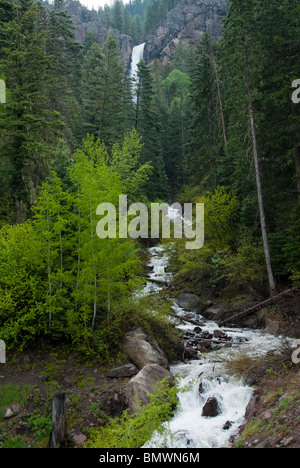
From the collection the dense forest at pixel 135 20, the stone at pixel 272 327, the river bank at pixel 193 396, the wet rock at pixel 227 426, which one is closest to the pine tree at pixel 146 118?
the stone at pixel 272 327

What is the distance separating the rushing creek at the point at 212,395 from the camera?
8109mm

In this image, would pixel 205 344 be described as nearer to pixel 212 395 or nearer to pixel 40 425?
pixel 212 395

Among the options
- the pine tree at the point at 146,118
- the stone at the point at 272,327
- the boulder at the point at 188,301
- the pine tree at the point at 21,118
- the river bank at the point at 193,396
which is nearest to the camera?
the river bank at the point at 193,396

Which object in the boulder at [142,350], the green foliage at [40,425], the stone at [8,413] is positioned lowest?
the green foliage at [40,425]

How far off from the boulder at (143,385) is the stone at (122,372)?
2.55 feet

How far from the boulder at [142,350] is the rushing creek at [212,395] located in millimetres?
737

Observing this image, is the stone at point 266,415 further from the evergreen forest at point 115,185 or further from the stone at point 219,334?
the stone at point 219,334

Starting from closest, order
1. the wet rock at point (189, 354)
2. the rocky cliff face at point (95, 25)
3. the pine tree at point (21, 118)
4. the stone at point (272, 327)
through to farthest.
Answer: the wet rock at point (189, 354) → the stone at point (272, 327) → the pine tree at point (21, 118) → the rocky cliff face at point (95, 25)

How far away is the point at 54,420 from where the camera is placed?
843 cm

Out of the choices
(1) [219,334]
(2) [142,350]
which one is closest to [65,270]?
(2) [142,350]

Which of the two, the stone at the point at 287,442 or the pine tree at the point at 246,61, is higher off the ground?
the pine tree at the point at 246,61

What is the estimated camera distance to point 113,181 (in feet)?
44.0

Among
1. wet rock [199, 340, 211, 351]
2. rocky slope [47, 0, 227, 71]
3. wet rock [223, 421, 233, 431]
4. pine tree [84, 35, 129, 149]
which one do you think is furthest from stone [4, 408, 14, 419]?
rocky slope [47, 0, 227, 71]

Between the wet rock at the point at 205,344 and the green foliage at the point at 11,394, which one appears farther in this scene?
the wet rock at the point at 205,344
